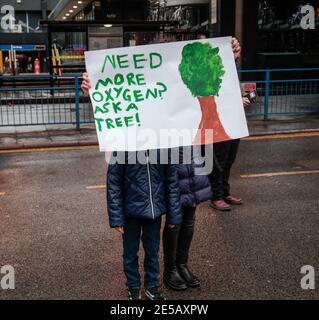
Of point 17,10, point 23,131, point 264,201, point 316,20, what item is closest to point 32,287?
point 264,201

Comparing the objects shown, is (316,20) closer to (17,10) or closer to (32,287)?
(32,287)

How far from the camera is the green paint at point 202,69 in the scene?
4.03 meters

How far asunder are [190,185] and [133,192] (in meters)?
0.53

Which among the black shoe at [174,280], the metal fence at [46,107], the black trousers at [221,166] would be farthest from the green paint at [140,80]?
the metal fence at [46,107]

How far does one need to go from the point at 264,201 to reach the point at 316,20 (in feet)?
49.0

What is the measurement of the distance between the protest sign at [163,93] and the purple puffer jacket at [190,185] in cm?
25

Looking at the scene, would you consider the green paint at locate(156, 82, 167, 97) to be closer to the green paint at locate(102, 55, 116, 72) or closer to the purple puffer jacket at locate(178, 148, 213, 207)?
the green paint at locate(102, 55, 116, 72)

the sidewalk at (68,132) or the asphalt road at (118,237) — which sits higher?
the sidewalk at (68,132)

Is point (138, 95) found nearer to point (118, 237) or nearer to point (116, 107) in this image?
point (116, 107)

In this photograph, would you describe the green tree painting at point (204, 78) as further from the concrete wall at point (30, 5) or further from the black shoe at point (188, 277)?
the concrete wall at point (30, 5)

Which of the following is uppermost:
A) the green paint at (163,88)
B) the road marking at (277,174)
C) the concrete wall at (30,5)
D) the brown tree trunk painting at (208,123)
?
the concrete wall at (30,5)

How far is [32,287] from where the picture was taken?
14.5 feet

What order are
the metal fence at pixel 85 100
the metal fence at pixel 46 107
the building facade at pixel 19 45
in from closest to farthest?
the metal fence at pixel 46 107 < the metal fence at pixel 85 100 < the building facade at pixel 19 45

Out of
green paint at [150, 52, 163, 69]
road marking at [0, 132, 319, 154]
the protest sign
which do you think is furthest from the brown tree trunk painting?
road marking at [0, 132, 319, 154]
